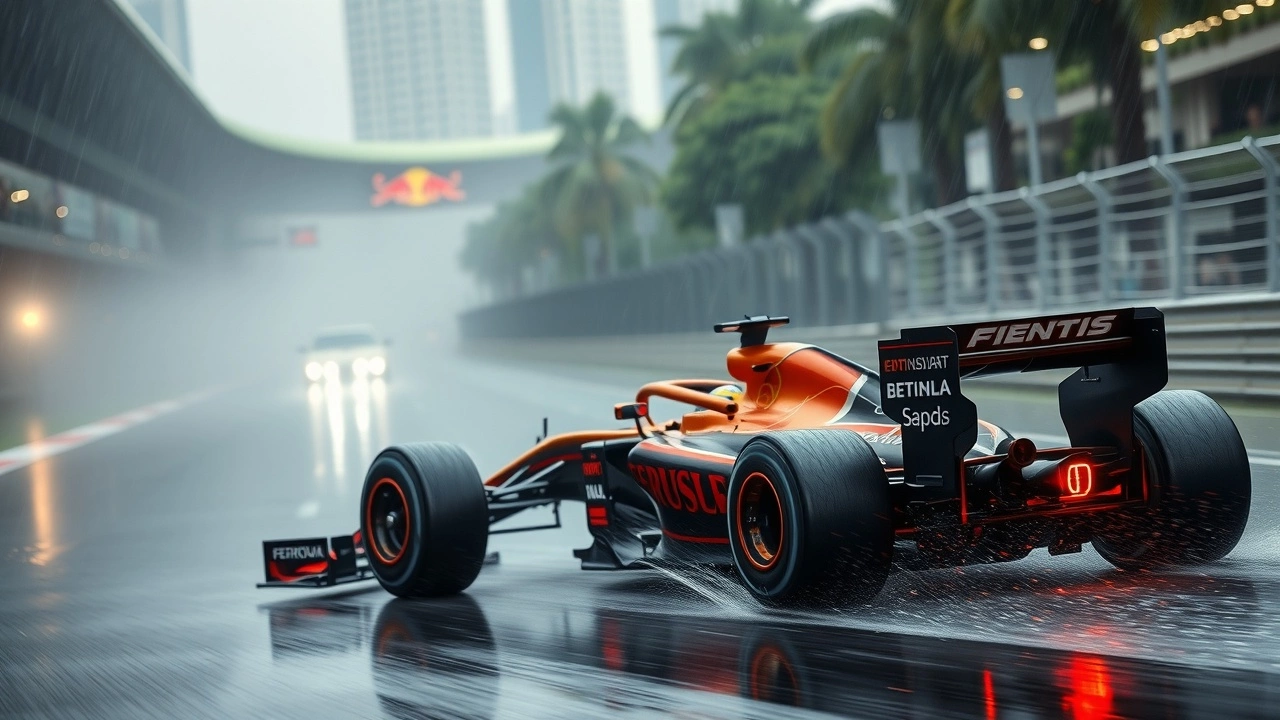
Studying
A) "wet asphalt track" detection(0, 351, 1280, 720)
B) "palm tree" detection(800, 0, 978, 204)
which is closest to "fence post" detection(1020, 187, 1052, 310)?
"wet asphalt track" detection(0, 351, 1280, 720)

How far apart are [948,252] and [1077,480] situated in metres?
15.4

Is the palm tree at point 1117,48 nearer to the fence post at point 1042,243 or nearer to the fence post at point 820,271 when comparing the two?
the fence post at point 820,271

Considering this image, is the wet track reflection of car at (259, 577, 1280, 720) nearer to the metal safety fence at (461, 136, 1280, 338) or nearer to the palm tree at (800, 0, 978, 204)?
the metal safety fence at (461, 136, 1280, 338)

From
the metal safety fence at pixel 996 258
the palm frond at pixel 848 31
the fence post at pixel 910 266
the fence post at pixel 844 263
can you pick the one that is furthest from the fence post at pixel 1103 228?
the palm frond at pixel 848 31

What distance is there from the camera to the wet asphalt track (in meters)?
4.23

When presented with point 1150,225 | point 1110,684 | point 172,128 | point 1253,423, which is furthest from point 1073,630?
point 172,128

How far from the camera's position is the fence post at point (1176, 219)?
13.9 m

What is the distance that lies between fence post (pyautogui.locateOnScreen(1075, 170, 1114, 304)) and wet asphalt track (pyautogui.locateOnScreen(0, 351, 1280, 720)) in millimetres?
8097

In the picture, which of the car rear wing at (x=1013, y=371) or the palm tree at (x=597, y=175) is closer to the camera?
the car rear wing at (x=1013, y=371)

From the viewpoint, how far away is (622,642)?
5.34m

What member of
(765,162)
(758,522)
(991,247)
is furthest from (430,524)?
(765,162)

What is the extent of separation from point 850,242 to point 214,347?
72058 mm

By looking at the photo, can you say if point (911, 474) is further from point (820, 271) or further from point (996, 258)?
point (820, 271)

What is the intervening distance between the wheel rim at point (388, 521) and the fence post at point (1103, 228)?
33.2ft
